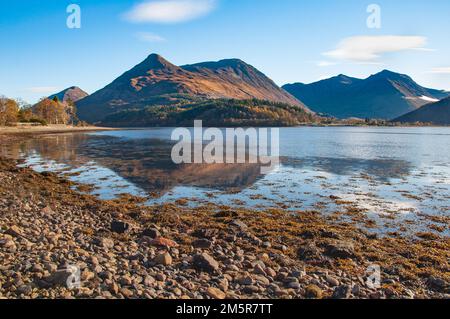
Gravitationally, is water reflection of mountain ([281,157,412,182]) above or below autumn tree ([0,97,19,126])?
below

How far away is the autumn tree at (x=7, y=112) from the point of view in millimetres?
130375

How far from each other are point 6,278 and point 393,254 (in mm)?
14500

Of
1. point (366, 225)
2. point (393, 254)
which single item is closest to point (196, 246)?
point (393, 254)

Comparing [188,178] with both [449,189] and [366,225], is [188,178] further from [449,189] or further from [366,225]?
[449,189]

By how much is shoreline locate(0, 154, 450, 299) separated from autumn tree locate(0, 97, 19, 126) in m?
130

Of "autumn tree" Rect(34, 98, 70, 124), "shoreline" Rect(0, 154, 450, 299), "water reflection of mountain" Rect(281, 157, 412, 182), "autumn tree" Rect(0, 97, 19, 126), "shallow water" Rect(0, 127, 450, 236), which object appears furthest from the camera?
"autumn tree" Rect(34, 98, 70, 124)

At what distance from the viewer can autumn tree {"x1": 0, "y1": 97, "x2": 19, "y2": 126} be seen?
130375mm

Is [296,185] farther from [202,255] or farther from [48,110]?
[48,110]

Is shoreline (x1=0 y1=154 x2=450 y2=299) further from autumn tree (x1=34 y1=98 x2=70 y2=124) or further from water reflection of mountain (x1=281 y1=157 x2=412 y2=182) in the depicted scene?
autumn tree (x1=34 y1=98 x2=70 y2=124)

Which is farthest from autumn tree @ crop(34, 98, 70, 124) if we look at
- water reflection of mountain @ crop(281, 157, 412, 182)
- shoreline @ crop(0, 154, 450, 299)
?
shoreline @ crop(0, 154, 450, 299)

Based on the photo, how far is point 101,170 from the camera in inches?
1610

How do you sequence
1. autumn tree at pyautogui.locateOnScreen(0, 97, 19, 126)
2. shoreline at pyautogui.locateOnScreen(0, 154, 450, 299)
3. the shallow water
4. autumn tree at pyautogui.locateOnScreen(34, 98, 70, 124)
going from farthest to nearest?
1. autumn tree at pyautogui.locateOnScreen(34, 98, 70, 124)
2. autumn tree at pyautogui.locateOnScreen(0, 97, 19, 126)
3. the shallow water
4. shoreline at pyautogui.locateOnScreen(0, 154, 450, 299)

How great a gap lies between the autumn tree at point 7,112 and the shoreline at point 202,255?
130m

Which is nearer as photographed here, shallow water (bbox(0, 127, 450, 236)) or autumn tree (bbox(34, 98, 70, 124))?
shallow water (bbox(0, 127, 450, 236))
